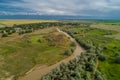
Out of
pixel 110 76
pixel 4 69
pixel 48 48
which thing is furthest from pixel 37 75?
pixel 48 48

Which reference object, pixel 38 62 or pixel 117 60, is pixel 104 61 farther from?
pixel 38 62

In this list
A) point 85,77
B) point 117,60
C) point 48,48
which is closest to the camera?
point 85,77

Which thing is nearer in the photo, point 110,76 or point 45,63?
point 110,76

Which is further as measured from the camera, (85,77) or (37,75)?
(37,75)

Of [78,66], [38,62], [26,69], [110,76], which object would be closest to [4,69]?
[26,69]

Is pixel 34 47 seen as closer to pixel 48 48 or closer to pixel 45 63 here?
pixel 48 48

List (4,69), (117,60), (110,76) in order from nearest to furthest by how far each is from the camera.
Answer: (110,76), (4,69), (117,60)

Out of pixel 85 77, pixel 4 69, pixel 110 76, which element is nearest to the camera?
pixel 85 77

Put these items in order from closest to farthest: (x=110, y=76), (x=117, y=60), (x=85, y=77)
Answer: (x=85, y=77)
(x=110, y=76)
(x=117, y=60)
